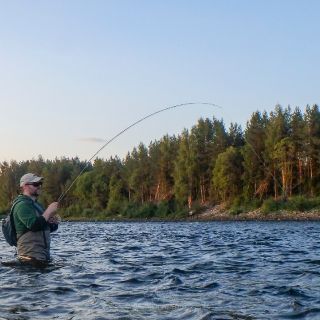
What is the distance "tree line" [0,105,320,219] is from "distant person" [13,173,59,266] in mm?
67952

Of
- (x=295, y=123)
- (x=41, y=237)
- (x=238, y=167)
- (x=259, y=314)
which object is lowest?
(x=259, y=314)

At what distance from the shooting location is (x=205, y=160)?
110438mm

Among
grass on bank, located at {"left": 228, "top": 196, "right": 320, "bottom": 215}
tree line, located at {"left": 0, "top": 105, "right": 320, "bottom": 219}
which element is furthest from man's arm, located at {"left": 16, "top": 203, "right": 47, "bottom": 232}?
grass on bank, located at {"left": 228, "top": 196, "right": 320, "bottom": 215}

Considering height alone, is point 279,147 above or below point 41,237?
above

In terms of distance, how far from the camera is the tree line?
311ft

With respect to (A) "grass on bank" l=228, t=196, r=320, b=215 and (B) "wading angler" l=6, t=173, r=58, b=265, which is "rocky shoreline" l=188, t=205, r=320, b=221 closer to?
(A) "grass on bank" l=228, t=196, r=320, b=215

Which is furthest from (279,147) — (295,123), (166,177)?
(166,177)

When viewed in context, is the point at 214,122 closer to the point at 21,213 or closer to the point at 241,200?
the point at 241,200

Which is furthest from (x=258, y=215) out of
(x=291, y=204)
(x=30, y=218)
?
(x=30, y=218)

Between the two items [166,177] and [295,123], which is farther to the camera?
[166,177]

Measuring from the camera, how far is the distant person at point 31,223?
40.5 ft

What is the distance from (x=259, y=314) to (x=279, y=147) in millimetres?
86623

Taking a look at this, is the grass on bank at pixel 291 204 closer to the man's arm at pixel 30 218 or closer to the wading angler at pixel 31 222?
the wading angler at pixel 31 222

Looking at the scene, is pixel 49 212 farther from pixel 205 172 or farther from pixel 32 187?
pixel 205 172
